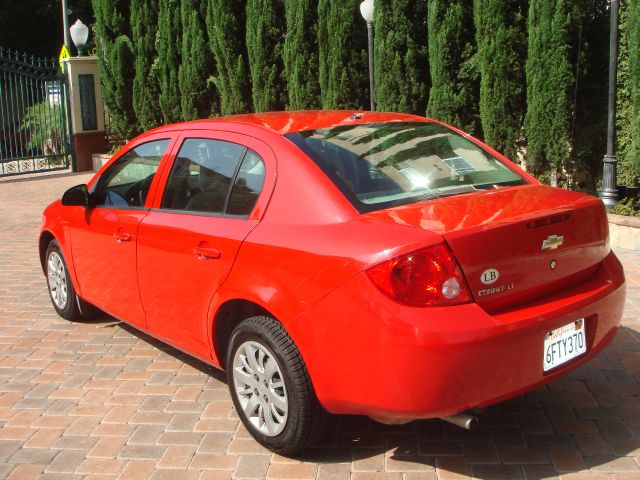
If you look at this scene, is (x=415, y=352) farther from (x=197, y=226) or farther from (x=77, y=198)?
(x=77, y=198)

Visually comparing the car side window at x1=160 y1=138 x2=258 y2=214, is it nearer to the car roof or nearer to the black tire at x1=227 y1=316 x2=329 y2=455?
the car roof

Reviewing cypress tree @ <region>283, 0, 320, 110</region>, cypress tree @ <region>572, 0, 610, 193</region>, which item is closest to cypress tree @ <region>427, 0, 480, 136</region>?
cypress tree @ <region>572, 0, 610, 193</region>

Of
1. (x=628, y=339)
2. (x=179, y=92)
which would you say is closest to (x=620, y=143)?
(x=628, y=339)

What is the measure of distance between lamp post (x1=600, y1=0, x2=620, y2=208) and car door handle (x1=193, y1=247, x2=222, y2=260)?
17.4ft

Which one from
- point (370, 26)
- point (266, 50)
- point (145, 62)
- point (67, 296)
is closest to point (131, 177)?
point (67, 296)

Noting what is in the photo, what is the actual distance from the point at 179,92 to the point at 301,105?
444 centimetres

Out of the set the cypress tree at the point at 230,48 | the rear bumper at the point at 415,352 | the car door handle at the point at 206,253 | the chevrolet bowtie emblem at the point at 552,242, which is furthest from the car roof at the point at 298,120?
the cypress tree at the point at 230,48

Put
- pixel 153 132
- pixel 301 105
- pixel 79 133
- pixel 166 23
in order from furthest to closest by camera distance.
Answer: pixel 79 133 < pixel 166 23 < pixel 301 105 < pixel 153 132

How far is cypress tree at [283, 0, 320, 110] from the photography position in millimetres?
12508

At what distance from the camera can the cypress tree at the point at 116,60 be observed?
1714 centimetres

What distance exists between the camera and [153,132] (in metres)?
5.02

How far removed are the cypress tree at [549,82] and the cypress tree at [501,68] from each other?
0.36m

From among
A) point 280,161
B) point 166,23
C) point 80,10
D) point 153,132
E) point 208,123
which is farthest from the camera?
point 80,10

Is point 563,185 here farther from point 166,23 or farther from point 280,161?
point 166,23
